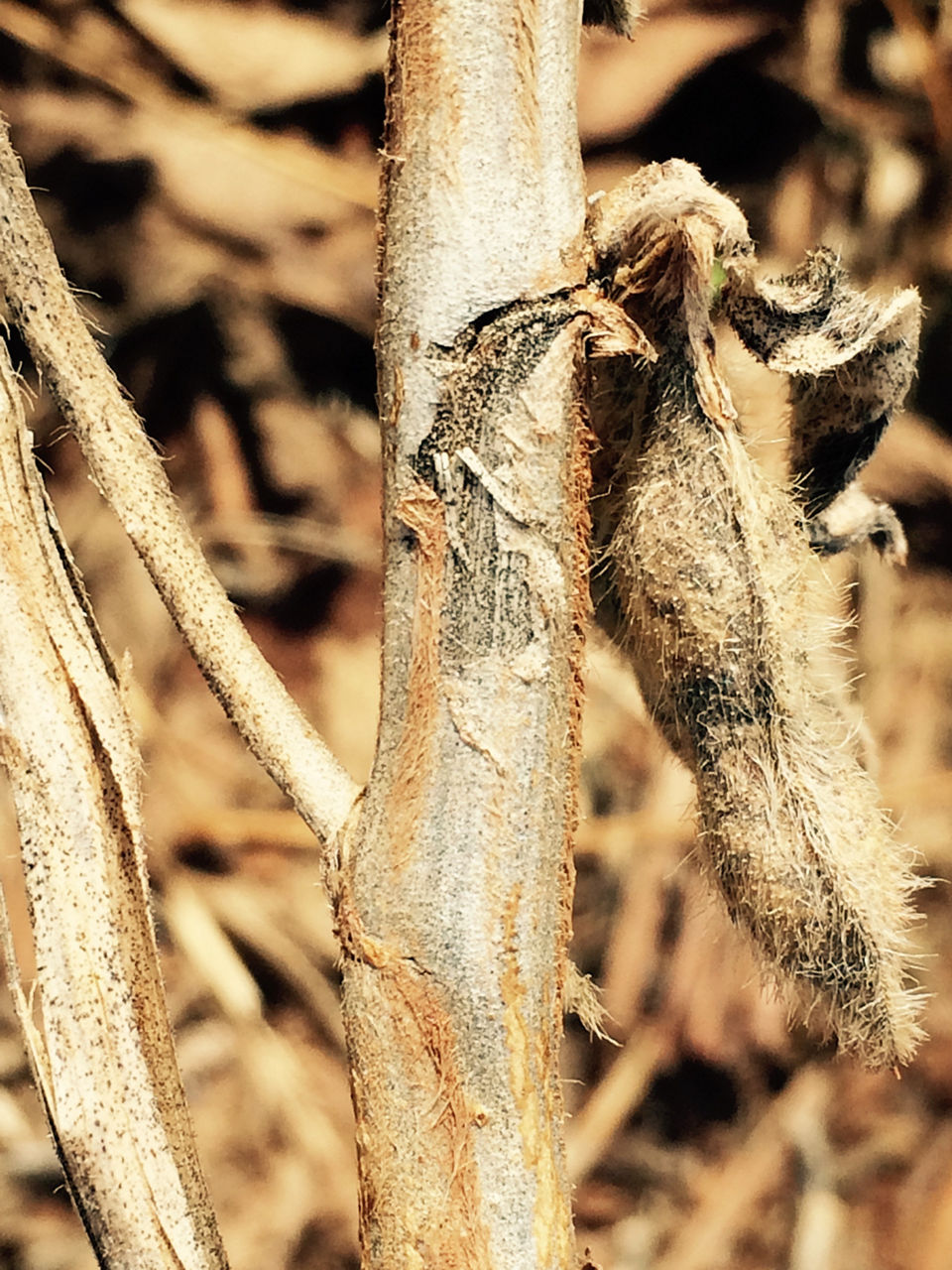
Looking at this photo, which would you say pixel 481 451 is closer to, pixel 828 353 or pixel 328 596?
pixel 828 353

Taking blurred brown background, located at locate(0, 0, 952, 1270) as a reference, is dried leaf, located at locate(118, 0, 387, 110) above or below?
above

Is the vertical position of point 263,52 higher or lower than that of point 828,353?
higher

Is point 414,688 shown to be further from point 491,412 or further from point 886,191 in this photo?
point 886,191

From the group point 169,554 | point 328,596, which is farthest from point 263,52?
point 169,554

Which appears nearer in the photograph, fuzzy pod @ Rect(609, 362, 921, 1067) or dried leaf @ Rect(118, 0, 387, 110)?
fuzzy pod @ Rect(609, 362, 921, 1067)

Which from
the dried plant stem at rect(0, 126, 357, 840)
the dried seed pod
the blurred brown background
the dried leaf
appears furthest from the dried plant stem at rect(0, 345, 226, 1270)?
the dried leaf

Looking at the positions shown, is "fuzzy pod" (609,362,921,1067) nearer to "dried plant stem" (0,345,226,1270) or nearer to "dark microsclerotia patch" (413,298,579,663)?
"dark microsclerotia patch" (413,298,579,663)
